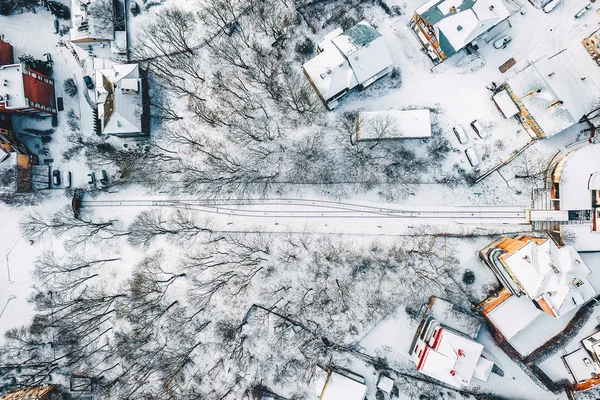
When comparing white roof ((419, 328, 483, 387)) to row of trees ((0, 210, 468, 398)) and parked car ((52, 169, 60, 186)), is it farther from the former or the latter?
parked car ((52, 169, 60, 186))

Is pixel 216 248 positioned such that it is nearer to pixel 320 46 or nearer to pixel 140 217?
pixel 140 217

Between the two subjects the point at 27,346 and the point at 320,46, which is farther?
the point at 27,346

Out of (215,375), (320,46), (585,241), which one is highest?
(320,46)

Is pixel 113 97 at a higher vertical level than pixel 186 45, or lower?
lower

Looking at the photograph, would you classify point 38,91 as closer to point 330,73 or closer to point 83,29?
point 83,29

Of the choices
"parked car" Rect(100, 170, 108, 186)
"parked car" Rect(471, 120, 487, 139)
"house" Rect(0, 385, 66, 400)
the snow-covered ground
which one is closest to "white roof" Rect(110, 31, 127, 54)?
the snow-covered ground

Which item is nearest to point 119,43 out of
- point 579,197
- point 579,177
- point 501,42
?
point 501,42

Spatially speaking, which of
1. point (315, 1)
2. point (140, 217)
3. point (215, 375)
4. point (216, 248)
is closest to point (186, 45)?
point (315, 1)
